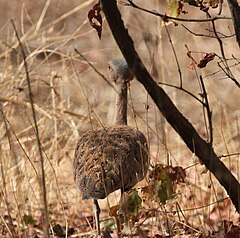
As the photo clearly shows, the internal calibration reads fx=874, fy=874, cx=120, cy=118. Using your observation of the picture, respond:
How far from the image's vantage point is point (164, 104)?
3.12 metres

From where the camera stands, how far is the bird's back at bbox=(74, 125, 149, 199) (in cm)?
400

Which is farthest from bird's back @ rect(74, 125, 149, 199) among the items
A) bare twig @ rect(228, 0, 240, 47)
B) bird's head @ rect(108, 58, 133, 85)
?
bare twig @ rect(228, 0, 240, 47)

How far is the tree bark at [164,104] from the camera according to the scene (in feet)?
9.87

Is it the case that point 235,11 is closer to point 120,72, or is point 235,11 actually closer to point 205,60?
point 205,60

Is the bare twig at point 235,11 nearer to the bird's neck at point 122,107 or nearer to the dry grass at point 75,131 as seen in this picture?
the dry grass at point 75,131

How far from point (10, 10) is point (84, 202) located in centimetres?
590

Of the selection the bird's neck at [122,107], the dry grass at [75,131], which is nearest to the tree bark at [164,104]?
the dry grass at [75,131]

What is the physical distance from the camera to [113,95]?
7.90 meters

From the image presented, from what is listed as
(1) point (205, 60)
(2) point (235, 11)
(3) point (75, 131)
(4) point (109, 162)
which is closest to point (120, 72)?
(4) point (109, 162)

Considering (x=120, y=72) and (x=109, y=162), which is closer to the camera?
(x=109, y=162)

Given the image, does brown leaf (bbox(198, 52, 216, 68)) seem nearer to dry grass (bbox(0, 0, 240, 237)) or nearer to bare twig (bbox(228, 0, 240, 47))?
bare twig (bbox(228, 0, 240, 47))

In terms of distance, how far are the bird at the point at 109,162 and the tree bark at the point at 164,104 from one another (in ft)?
2.62

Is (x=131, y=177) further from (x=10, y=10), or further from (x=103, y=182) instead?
(x=10, y=10)

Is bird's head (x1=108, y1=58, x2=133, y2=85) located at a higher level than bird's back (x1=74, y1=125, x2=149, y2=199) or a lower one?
higher
